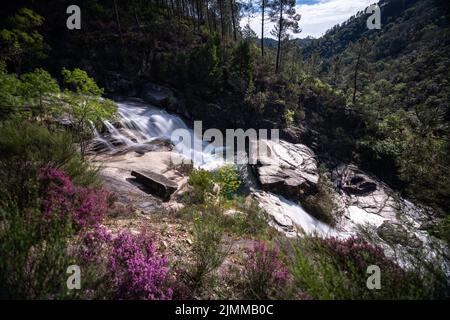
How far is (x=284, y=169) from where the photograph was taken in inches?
605

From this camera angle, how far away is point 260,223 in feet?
23.6

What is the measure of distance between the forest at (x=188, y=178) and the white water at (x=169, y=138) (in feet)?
0.43

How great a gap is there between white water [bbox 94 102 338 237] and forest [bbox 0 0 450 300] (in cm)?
13

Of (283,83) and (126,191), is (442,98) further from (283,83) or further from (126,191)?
(126,191)

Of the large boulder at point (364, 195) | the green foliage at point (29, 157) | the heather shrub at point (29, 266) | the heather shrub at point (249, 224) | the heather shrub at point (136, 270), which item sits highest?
the green foliage at point (29, 157)

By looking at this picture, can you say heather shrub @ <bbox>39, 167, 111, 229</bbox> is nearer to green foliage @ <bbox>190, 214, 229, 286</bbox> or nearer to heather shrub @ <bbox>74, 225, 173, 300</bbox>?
heather shrub @ <bbox>74, 225, 173, 300</bbox>

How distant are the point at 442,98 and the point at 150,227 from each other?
59450 mm

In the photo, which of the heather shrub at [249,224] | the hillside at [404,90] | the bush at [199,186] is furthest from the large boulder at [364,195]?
the bush at [199,186]

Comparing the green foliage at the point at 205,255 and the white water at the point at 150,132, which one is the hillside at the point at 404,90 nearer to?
the green foliage at the point at 205,255

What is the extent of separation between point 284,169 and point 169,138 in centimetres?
809

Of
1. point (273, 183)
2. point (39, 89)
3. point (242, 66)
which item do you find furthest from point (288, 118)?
point (39, 89)

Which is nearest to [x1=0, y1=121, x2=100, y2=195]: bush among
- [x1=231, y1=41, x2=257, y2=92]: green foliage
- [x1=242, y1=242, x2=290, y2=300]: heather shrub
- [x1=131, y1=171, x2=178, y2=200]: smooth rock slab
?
[x1=131, y1=171, x2=178, y2=200]: smooth rock slab

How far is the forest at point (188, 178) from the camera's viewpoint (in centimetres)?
278
